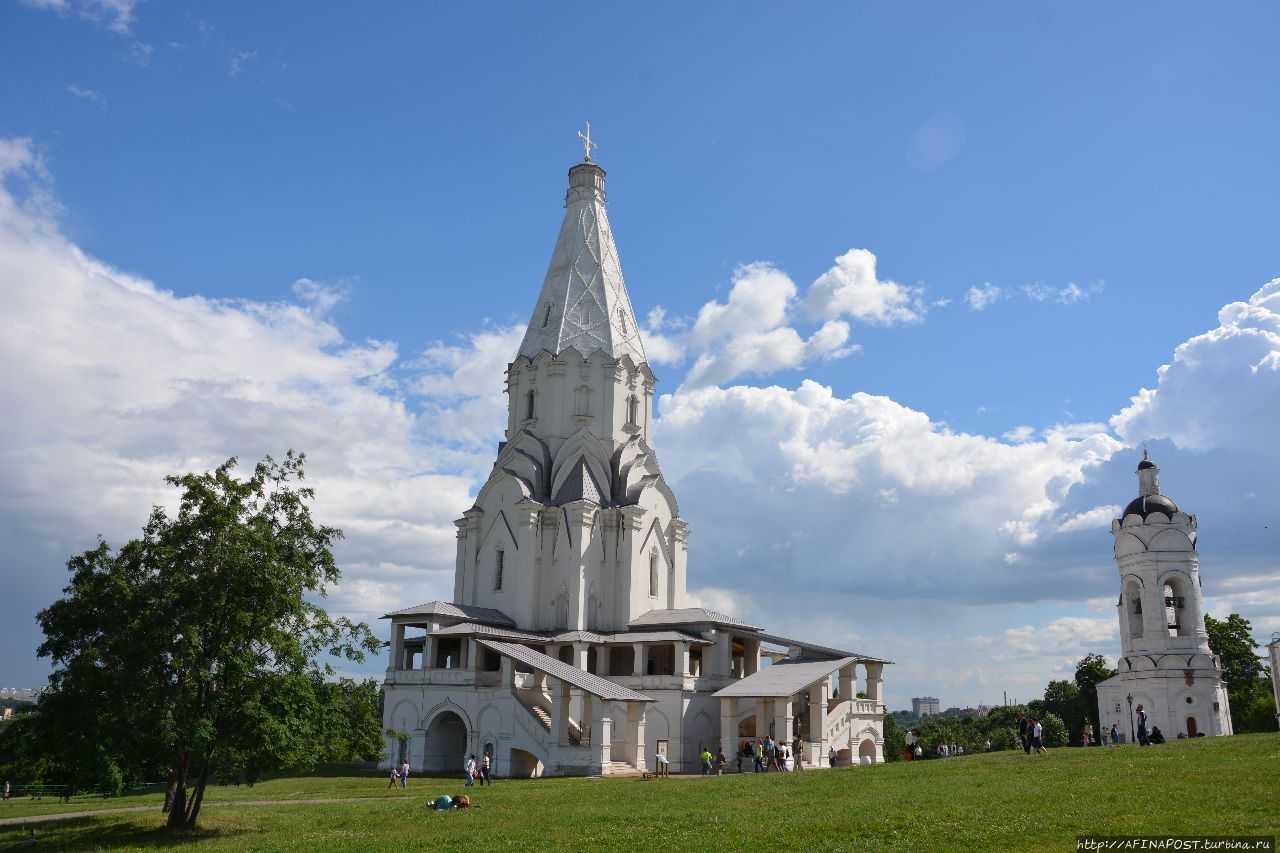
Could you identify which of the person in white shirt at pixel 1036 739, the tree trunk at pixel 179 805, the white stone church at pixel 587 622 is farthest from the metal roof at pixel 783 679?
the tree trunk at pixel 179 805

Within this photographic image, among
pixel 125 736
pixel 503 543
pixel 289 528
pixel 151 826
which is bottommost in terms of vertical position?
pixel 151 826

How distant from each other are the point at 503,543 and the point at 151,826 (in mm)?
24689

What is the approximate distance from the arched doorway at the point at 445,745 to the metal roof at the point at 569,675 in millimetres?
3823

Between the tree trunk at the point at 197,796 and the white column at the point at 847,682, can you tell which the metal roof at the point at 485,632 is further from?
the tree trunk at the point at 197,796

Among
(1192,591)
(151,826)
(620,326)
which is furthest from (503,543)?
(1192,591)

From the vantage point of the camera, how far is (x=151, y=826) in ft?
73.7

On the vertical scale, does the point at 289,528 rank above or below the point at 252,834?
above

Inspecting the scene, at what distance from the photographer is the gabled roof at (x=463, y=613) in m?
40.7

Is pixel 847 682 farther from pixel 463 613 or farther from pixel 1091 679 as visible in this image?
pixel 1091 679

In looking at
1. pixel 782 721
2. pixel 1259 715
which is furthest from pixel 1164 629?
pixel 782 721

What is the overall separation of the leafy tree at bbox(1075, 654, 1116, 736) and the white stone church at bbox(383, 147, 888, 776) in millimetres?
28104

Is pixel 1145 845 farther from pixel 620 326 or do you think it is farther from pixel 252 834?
pixel 620 326

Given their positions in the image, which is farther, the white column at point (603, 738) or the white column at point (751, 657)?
the white column at point (751, 657)

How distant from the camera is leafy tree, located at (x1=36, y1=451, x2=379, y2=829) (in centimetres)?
2066
